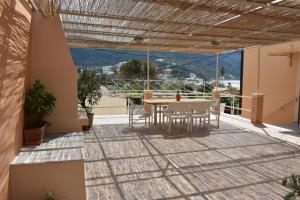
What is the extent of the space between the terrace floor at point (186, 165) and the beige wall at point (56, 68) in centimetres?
86

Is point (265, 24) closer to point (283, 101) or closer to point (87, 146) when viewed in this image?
point (87, 146)

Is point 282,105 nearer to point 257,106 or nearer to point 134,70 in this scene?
A: point 257,106

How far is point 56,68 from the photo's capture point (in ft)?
15.2

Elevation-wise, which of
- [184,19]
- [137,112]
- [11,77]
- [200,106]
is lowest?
[137,112]

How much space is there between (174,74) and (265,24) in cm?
1819

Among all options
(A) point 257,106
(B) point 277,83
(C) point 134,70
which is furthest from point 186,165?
(C) point 134,70

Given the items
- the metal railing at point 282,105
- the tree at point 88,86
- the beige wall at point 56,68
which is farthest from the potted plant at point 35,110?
the metal railing at point 282,105

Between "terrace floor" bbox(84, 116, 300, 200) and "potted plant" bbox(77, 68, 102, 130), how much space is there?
80 centimetres

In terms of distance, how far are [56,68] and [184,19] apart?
7.95ft

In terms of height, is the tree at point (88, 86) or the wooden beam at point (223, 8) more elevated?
the wooden beam at point (223, 8)

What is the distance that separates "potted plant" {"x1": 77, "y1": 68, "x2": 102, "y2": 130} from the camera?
6715mm

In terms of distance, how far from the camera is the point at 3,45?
111 inches

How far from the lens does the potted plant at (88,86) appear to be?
671cm

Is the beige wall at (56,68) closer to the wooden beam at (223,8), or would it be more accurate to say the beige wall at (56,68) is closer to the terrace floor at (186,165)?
the terrace floor at (186,165)
